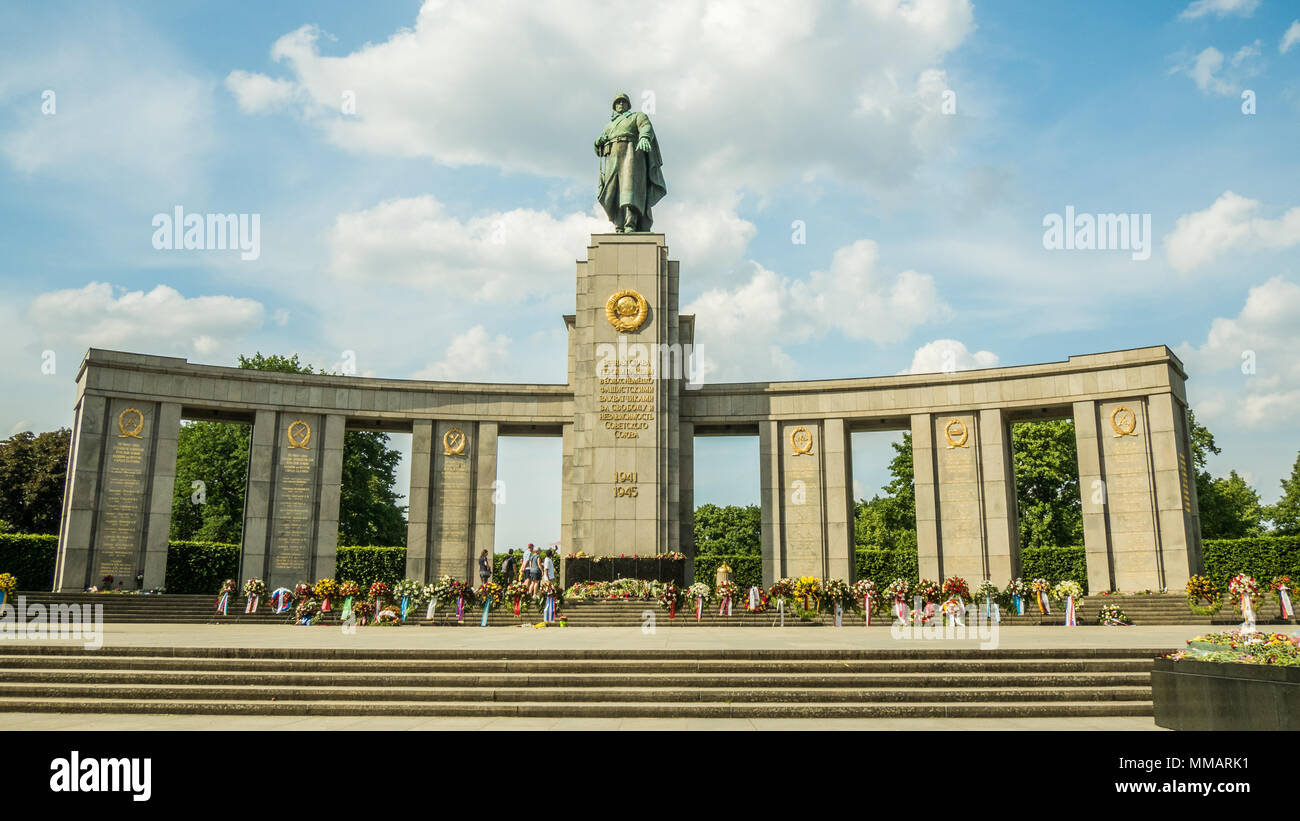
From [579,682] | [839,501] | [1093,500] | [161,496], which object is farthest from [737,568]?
[579,682]

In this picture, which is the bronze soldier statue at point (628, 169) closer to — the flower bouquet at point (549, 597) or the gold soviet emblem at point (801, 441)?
the gold soviet emblem at point (801, 441)

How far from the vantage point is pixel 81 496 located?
102 feet

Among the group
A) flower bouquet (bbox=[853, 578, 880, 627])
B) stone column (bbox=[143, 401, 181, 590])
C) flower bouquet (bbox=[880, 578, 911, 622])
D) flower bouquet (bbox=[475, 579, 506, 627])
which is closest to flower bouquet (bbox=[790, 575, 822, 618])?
flower bouquet (bbox=[853, 578, 880, 627])

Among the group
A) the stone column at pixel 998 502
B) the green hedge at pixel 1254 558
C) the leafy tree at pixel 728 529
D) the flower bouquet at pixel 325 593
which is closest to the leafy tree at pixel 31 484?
the flower bouquet at pixel 325 593

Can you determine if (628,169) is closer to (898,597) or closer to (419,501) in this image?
(419,501)

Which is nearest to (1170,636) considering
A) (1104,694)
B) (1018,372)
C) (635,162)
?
(1104,694)

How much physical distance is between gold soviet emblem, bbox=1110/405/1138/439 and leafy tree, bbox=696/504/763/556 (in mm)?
60940

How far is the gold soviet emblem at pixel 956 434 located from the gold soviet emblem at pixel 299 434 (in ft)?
84.0

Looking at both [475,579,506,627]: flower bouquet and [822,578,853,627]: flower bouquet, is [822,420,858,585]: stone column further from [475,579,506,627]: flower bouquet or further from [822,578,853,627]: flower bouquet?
[475,579,506,627]: flower bouquet

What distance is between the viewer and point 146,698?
11.4m

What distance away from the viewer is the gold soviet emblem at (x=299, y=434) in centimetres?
3441

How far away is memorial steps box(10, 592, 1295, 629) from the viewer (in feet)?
78.0

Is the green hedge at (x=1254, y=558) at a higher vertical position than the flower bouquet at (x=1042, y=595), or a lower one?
higher
